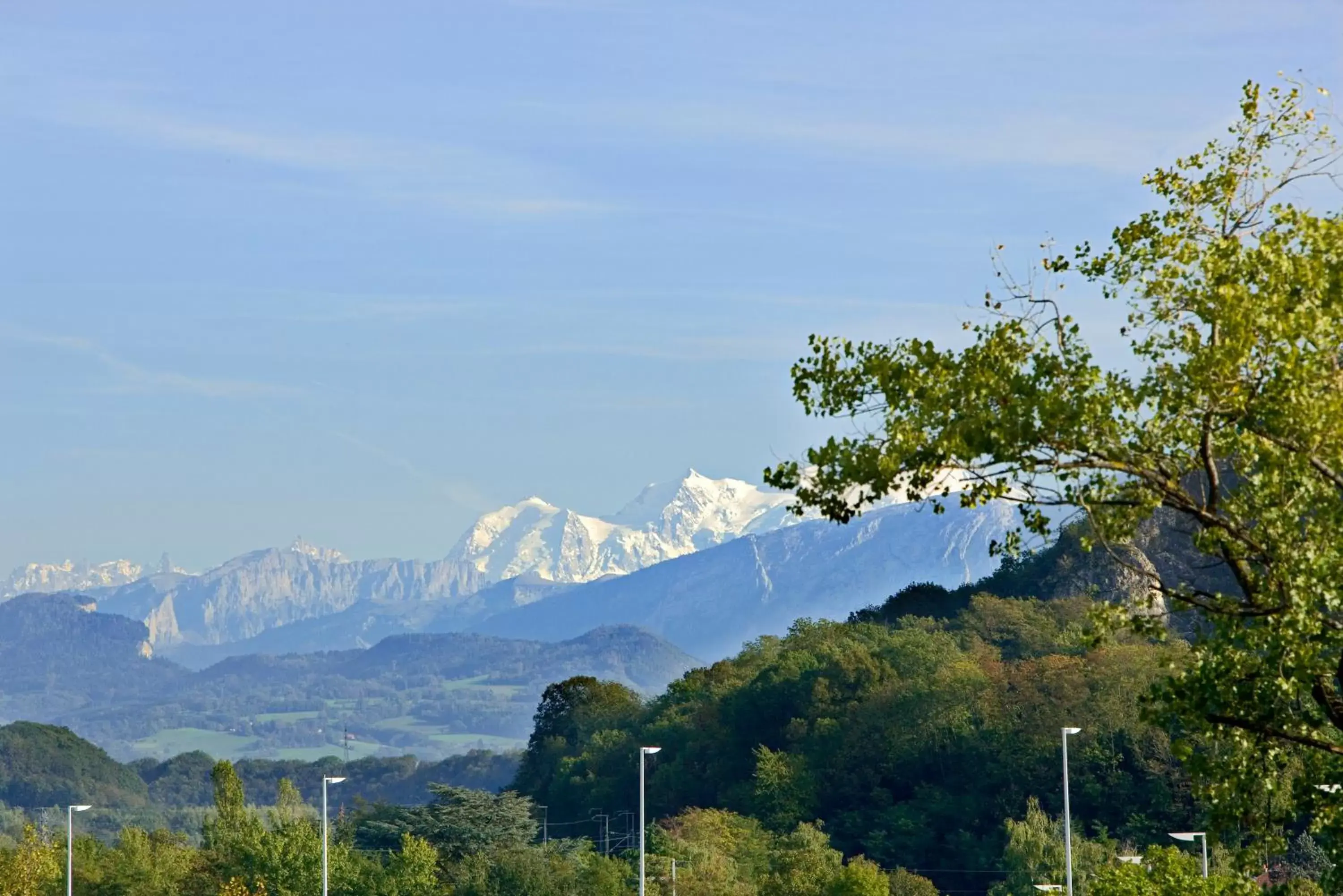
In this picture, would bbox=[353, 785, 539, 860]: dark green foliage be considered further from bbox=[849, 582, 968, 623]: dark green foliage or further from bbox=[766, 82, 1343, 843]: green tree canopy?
bbox=[766, 82, 1343, 843]: green tree canopy

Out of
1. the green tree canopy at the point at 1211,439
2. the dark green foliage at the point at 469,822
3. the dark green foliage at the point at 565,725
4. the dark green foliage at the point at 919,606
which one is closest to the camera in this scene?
the green tree canopy at the point at 1211,439

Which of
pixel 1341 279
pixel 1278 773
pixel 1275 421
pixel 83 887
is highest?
pixel 1341 279

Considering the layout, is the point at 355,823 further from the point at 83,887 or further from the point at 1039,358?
the point at 1039,358

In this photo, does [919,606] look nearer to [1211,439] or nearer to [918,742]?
[918,742]

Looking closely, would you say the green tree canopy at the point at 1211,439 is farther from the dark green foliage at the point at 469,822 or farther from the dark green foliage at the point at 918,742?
the dark green foliage at the point at 469,822

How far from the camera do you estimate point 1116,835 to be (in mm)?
90250

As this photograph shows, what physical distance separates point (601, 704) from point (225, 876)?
59.9 m

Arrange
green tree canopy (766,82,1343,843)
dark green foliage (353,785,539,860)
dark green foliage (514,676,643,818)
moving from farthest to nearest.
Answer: dark green foliage (514,676,643,818), dark green foliage (353,785,539,860), green tree canopy (766,82,1343,843)

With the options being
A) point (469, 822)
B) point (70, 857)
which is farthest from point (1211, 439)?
point (469, 822)

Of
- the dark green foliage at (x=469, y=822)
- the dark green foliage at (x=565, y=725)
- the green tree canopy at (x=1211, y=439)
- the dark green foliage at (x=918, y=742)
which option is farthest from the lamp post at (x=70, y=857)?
the green tree canopy at (x=1211, y=439)

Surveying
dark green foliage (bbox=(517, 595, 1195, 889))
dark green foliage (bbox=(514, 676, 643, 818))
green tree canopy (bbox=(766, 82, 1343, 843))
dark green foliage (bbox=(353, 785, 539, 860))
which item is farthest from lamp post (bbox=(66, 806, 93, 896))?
green tree canopy (bbox=(766, 82, 1343, 843))

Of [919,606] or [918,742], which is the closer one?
[918,742]

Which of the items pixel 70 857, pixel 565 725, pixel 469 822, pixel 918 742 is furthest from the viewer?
pixel 565 725

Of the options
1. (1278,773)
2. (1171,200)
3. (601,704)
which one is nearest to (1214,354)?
(1171,200)
